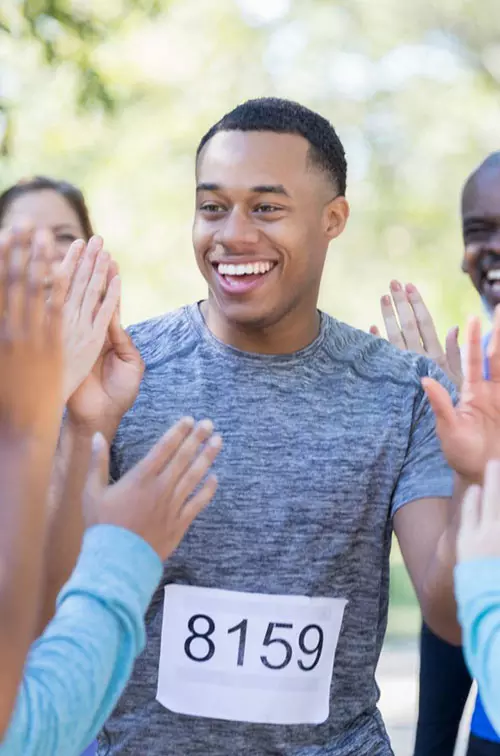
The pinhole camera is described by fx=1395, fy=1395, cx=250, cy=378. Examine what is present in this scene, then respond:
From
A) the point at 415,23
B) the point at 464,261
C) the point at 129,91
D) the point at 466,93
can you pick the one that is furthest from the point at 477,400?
the point at 415,23

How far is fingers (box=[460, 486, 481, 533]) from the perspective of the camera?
2.62m

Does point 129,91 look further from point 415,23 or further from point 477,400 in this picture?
point 477,400

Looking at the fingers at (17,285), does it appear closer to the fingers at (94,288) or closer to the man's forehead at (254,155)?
the fingers at (94,288)

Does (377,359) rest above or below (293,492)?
above

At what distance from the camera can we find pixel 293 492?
356 cm

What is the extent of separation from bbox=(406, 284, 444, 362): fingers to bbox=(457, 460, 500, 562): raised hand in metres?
1.73

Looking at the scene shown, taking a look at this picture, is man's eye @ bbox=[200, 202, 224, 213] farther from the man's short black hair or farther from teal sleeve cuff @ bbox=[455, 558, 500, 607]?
teal sleeve cuff @ bbox=[455, 558, 500, 607]

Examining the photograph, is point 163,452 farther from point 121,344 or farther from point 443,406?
point 121,344

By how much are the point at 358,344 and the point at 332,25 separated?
49.2ft

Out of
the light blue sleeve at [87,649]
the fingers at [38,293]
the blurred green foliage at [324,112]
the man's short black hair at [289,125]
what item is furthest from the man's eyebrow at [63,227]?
the blurred green foliage at [324,112]

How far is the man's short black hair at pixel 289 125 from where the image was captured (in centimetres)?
384

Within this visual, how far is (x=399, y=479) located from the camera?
3.60 metres

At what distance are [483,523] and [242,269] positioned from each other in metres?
1.32

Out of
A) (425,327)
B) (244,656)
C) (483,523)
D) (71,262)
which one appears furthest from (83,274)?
(425,327)
